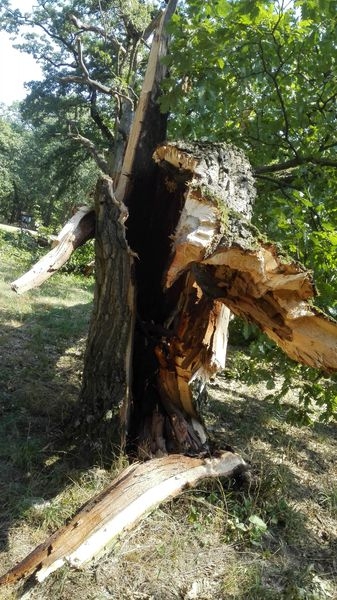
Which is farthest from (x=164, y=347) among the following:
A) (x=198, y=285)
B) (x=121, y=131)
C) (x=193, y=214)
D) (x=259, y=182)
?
(x=121, y=131)

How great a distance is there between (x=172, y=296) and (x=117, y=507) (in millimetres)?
1480

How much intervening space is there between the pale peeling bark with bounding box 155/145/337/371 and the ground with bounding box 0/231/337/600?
3.54 ft

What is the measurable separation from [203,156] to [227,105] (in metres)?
2.01

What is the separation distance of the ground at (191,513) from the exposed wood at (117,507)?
0.07m

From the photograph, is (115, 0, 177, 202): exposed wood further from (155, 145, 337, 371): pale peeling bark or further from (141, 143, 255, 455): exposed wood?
(155, 145, 337, 371): pale peeling bark

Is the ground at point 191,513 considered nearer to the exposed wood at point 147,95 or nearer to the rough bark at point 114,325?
the rough bark at point 114,325

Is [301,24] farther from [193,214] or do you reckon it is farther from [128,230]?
[193,214]

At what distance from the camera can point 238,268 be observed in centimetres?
274

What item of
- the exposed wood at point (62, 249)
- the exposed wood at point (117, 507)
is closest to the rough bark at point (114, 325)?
the exposed wood at point (62, 249)

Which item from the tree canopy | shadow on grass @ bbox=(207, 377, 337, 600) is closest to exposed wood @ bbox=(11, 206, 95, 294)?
the tree canopy

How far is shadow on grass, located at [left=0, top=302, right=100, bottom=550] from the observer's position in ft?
10.2

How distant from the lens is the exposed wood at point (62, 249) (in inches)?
106

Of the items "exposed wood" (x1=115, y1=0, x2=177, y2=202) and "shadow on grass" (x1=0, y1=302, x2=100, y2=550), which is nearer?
"shadow on grass" (x1=0, y1=302, x2=100, y2=550)

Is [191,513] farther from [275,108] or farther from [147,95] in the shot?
[275,108]
